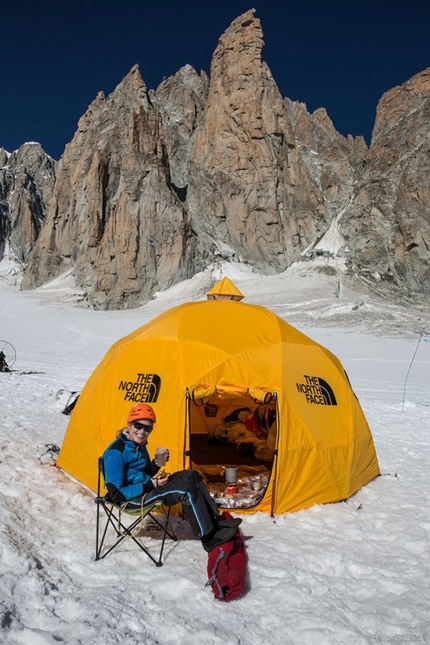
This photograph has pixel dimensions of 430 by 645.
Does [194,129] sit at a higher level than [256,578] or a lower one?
higher

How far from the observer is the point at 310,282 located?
65.8 metres

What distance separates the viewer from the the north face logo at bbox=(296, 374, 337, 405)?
6965 millimetres

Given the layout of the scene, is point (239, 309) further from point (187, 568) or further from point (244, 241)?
point (244, 241)

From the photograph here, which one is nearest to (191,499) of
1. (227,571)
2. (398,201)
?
(227,571)

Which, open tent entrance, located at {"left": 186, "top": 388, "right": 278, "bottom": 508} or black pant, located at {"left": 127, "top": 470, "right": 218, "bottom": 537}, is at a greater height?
black pant, located at {"left": 127, "top": 470, "right": 218, "bottom": 537}

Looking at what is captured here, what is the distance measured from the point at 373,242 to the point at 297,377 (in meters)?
69.4

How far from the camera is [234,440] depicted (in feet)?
31.5

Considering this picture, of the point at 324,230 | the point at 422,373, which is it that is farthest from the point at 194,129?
the point at 422,373

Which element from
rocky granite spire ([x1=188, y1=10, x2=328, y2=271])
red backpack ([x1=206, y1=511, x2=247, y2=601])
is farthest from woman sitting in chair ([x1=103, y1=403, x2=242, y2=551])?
rocky granite spire ([x1=188, y1=10, x2=328, y2=271])

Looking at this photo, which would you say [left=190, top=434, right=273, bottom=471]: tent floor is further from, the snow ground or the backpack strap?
the backpack strap

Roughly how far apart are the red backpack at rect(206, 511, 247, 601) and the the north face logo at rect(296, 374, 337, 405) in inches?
118

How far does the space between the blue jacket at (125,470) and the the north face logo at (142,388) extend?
1496 millimetres

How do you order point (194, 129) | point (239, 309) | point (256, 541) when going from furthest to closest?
point (194, 129) → point (239, 309) → point (256, 541)

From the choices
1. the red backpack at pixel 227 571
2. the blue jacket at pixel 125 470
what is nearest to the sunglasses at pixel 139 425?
the blue jacket at pixel 125 470
